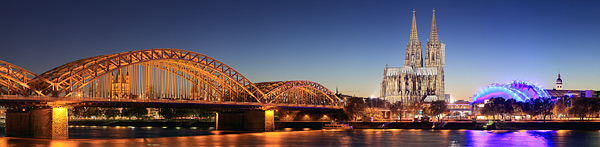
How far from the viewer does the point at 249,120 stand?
114438 mm

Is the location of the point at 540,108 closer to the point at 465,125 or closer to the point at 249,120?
the point at 465,125

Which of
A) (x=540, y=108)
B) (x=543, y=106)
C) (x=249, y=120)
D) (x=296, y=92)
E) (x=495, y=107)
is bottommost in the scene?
(x=249, y=120)

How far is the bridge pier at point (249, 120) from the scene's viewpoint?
4486 inches

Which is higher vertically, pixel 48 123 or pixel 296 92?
pixel 296 92

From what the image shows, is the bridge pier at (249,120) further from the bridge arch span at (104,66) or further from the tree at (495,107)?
the tree at (495,107)

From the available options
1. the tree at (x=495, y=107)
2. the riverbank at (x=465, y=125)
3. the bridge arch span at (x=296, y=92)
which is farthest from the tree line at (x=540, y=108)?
the bridge arch span at (x=296, y=92)

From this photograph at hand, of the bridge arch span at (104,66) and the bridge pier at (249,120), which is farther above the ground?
the bridge arch span at (104,66)

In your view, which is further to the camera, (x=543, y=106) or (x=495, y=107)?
(x=495, y=107)

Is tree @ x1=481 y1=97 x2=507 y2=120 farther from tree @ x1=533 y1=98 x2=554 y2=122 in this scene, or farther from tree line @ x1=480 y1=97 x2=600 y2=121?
tree @ x1=533 y1=98 x2=554 y2=122

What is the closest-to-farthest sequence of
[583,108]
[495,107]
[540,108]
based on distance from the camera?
[583,108]
[540,108]
[495,107]

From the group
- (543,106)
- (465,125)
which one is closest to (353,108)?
(465,125)

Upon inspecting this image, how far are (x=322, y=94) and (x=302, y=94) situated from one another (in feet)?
28.6

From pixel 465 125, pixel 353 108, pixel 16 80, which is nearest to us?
pixel 16 80

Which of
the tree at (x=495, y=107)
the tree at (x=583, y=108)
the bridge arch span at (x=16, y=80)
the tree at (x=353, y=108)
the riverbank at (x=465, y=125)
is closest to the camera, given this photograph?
the bridge arch span at (x=16, y=80)
